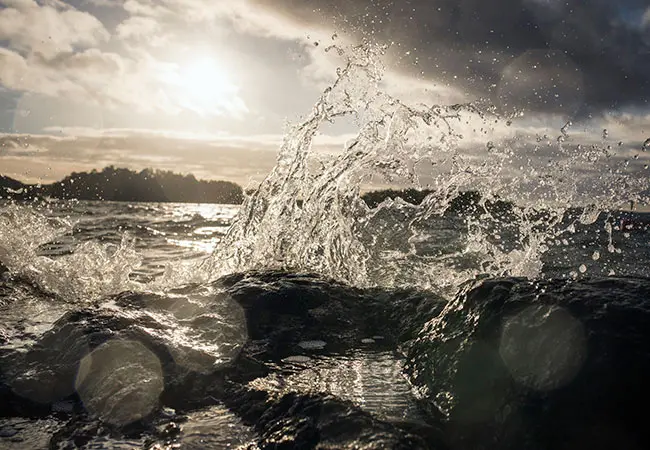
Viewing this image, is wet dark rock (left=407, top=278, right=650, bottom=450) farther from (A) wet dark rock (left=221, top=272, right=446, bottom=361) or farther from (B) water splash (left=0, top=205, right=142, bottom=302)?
(B) water splash (left=0, top=205, right=142, bottom=302)

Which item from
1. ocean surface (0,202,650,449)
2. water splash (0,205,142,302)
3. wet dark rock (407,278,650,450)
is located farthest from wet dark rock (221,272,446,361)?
water splash (0,205,142,302)

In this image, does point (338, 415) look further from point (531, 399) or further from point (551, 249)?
point (551, 249)

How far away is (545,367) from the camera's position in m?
2.25

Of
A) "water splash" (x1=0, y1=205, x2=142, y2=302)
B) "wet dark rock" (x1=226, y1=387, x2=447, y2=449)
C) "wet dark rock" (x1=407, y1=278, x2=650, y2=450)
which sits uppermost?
"wet dark rock" (x1=407, y1=278, x2=650, y2=450)

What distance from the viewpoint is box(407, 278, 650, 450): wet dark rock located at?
1990 mm

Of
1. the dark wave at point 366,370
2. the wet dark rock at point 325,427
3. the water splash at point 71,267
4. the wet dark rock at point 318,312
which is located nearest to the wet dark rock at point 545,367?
the dark wave at point 366,370

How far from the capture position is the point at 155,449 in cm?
232

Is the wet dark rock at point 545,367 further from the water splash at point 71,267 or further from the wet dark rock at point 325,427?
the water splash at point 71,267

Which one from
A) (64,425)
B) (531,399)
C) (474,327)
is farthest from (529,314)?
(64,425)

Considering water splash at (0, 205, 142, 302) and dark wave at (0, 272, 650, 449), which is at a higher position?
dark wave at (0, 272, 650, 449)

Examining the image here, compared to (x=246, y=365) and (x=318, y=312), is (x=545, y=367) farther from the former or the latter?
(x=318, y=312)

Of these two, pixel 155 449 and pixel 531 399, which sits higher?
pixel 531 399

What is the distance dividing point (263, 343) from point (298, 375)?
2.05 ft

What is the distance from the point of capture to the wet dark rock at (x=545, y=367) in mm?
1990
